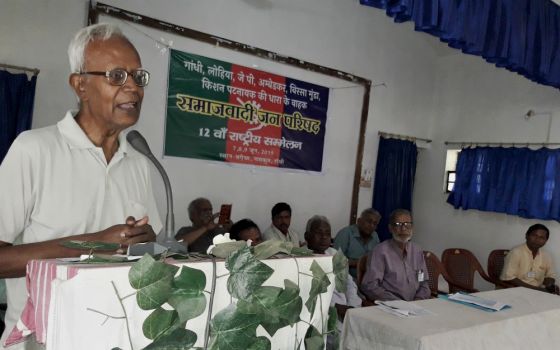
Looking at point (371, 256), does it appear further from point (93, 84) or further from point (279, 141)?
point (93, 84)

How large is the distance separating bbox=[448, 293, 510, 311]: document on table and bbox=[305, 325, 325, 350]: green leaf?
6.13 ft

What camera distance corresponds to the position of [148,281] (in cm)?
56

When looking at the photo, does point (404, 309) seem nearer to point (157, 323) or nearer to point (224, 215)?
point (157, 323)

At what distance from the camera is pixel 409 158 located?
613 cm

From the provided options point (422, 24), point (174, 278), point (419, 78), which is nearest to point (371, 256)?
point (422, 24)

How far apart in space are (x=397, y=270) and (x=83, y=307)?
299cm

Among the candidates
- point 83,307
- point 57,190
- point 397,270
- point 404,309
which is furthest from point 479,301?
point 83,307

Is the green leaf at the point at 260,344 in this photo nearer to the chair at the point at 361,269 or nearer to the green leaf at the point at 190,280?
the green leaf at the point at 190,280

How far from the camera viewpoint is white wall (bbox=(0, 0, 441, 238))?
11.3ft

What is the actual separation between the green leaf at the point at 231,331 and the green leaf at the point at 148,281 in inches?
3.5

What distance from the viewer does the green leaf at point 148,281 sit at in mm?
552

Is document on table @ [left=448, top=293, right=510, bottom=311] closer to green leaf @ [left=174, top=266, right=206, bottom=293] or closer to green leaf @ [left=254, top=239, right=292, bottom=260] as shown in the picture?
green leaf @ [left=254, top=239, right=292, bottom=260]

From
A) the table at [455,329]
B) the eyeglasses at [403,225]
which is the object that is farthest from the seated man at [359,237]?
the table at [455,329]

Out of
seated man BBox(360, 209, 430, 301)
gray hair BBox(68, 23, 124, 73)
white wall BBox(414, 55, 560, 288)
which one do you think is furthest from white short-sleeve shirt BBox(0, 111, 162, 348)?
white wall BBox(414, 55, 560, 288)
